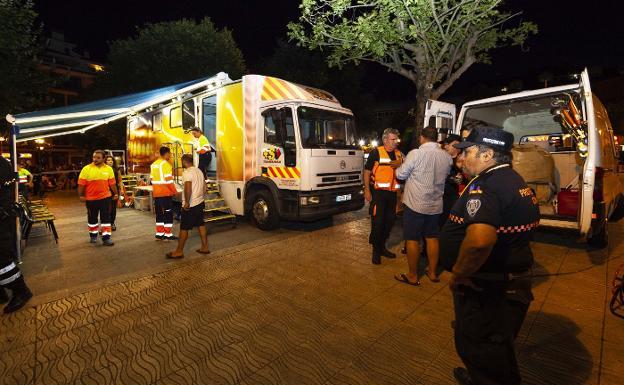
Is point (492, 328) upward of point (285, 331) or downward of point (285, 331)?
upward

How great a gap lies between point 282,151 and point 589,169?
518cm

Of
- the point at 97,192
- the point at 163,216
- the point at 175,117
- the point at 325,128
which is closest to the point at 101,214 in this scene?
the point at 97,192

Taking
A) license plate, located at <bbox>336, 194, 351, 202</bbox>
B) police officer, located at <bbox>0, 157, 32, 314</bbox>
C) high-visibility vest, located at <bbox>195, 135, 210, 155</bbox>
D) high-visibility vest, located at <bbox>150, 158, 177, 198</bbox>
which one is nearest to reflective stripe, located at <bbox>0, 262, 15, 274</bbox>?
police officer, located at <bbox>0, 157, 32, 314</bbox>

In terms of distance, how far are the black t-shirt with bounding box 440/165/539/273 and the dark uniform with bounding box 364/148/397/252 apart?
9.27ft

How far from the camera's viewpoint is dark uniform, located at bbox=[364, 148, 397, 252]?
16.1ft

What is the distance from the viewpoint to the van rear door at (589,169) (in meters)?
4.86

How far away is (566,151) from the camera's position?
673 cm

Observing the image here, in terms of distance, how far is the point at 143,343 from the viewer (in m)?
3.04

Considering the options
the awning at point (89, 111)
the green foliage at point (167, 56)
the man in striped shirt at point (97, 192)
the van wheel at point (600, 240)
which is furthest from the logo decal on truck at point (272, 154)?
the green foliage at point (167, 56)

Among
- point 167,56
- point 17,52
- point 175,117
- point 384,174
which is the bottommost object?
point 384,174

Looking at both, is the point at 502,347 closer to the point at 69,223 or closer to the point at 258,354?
the point at 258,354

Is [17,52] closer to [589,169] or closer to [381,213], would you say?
[381,213]

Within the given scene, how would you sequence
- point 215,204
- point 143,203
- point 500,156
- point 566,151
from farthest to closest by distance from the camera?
1. point 143,203
2. point 215,204
3. point 566,151
4. point 500,156

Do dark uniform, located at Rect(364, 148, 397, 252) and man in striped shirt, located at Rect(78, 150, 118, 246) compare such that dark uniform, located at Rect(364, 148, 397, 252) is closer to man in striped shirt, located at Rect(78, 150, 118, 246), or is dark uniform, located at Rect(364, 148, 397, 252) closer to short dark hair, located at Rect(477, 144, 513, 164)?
short dark hair, located at Rect(477, 144, 513, 164)
